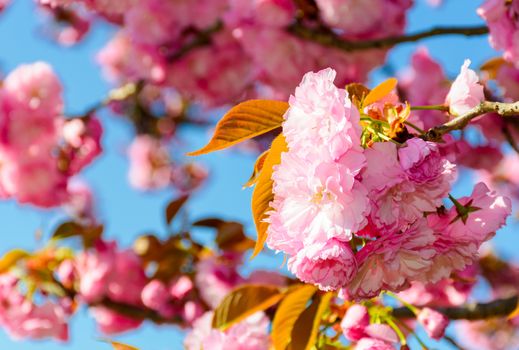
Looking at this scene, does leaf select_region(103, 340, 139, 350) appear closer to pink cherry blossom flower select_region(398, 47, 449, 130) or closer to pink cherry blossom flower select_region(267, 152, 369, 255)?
pink cherry blossom flower select_region(267, 152, 369, 255)

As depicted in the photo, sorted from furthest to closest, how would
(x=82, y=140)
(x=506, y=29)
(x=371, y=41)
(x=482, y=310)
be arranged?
(x=82, y=140) → (x=371, y=41) → (x=482, y=310) → (x=506, y=29)

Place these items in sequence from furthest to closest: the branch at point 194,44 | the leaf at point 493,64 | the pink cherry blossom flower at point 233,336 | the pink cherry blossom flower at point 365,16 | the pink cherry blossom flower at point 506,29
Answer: the branch at point 194,44, the pink cherry blossom flower at point 365,16, the leaf at point 493,64, the pink cherry blossom flower at point 506,29, the pink cherry blossom flower at point 233,336

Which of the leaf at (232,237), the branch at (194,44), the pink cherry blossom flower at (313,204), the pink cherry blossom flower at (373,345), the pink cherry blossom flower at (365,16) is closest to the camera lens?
the pink cherry blossom flower at (313,204)

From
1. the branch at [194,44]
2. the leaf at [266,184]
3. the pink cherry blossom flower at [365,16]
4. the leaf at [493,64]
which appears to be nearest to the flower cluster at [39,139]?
the branch at [194,44]

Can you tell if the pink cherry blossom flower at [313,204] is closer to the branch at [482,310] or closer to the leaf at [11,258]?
the branch at [482,310]

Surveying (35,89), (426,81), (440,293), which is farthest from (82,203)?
(440,293)

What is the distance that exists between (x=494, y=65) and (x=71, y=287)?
153 cm

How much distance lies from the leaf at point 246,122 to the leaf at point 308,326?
0.40 meters

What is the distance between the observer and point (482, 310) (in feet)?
5.46

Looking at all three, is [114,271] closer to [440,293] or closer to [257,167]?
[440,293]

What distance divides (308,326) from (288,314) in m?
0.05

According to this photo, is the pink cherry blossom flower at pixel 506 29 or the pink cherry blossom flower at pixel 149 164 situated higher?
the pink cherry blossom flower at pixel 506 29

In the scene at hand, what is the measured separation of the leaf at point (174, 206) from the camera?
229 cm

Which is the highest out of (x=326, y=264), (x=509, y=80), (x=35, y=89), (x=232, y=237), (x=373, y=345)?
(x=326, y=264)
